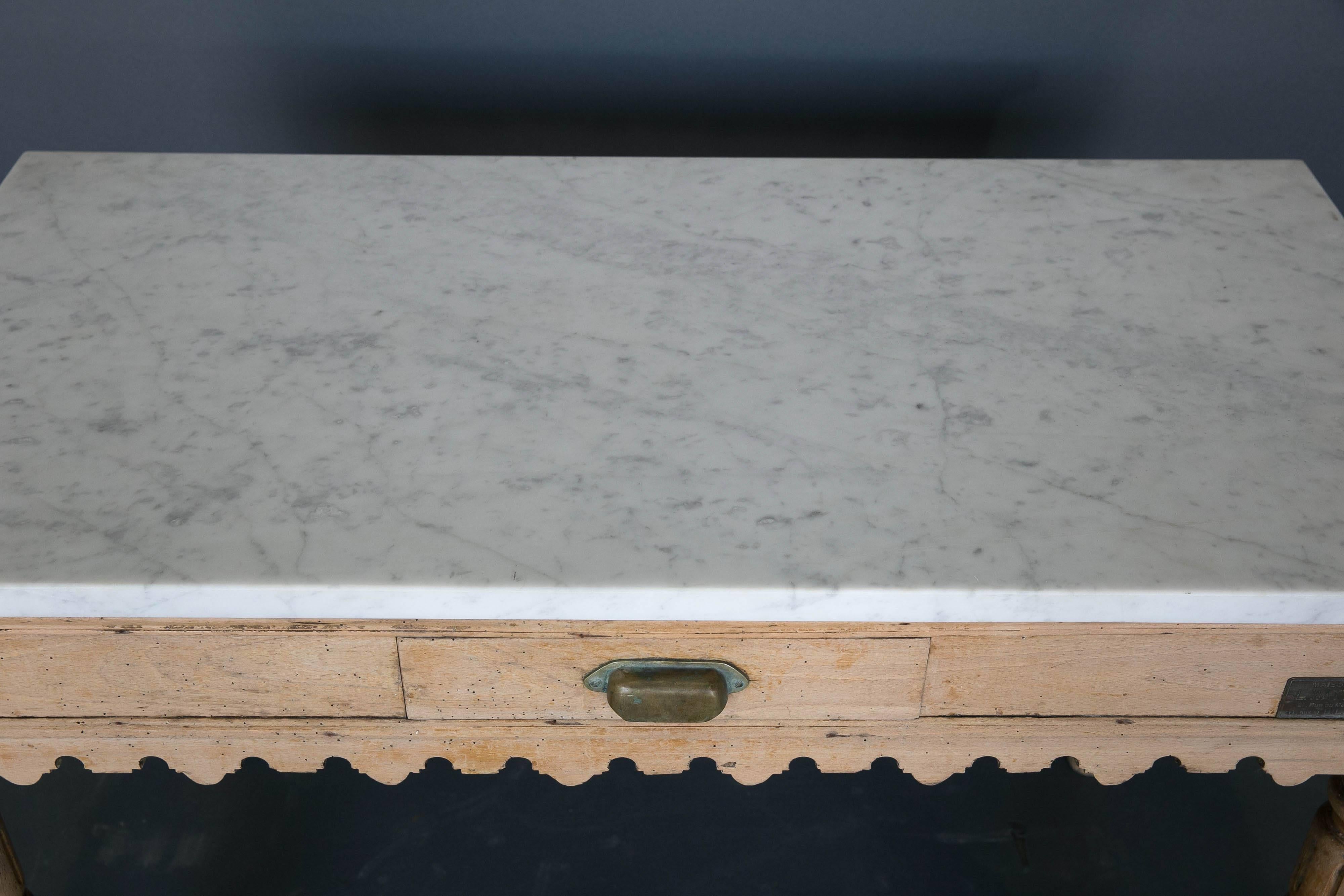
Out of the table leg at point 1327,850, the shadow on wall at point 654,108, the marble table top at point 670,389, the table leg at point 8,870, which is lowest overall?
the table leg at point 1327,850

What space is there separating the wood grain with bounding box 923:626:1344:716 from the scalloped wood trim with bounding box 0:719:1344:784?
0.02 metres

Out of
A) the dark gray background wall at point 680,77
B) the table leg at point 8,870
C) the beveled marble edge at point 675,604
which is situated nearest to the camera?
the beveled marble edge at point 675,604

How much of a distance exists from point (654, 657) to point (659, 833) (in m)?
0.73

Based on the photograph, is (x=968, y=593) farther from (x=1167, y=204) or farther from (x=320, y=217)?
(x=320, y=217)

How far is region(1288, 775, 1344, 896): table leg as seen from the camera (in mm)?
994

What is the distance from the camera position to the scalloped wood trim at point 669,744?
2.98ft

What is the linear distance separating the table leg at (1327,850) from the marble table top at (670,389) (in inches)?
12.1

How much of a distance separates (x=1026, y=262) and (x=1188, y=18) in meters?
0.59

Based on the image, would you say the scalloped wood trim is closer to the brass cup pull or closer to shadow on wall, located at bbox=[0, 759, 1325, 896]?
the brass cup pull

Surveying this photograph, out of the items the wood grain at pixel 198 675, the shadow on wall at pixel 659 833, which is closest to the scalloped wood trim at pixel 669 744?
the wood grain at pixel 198 675

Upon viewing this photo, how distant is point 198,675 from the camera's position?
86cm

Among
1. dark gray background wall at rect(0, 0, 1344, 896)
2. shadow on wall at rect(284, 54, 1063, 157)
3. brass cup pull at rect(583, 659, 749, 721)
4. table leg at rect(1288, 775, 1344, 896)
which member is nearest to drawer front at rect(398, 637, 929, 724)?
brass cup pull at rect(583, 659, 749, 721)

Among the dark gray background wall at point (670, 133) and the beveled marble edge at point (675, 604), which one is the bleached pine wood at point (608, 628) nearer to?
the beveled marble edge at point (675, 604)

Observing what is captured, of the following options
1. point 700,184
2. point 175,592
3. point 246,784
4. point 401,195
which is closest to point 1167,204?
point 700,184
